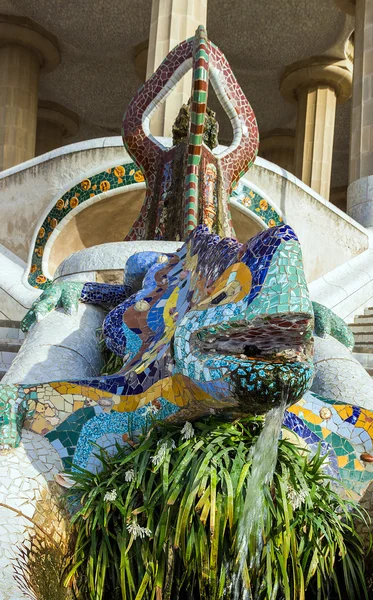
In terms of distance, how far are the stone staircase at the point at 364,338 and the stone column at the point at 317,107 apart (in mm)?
9977

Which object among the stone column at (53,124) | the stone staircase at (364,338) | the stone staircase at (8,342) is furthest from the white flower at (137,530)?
the stone column at (53,124)

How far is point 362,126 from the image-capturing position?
13711 millimetres

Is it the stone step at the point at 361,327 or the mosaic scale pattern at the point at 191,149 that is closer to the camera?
the mosaic scale pattern at the point at 191,149

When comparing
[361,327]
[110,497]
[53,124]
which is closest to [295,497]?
[110,497]

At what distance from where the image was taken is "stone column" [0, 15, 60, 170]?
17625mm

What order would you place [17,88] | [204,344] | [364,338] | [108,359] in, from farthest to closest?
[17,88] < [364,338] < [108,359] < [204,344]

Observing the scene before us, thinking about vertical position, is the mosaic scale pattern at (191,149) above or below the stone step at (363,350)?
above

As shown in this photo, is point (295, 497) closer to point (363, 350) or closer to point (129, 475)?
point (129, 475)

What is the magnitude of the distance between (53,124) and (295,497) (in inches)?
815

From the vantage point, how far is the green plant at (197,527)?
2.54m

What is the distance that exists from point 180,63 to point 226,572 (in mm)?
3535

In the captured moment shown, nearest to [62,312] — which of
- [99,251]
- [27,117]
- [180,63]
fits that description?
[99,251]

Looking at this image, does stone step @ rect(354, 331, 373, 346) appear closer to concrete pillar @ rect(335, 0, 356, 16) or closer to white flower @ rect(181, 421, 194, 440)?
white flower @ rect(181, 421, 194, 440)

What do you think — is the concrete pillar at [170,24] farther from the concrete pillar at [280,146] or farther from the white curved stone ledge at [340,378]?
the concrete pillar at [280,146]
